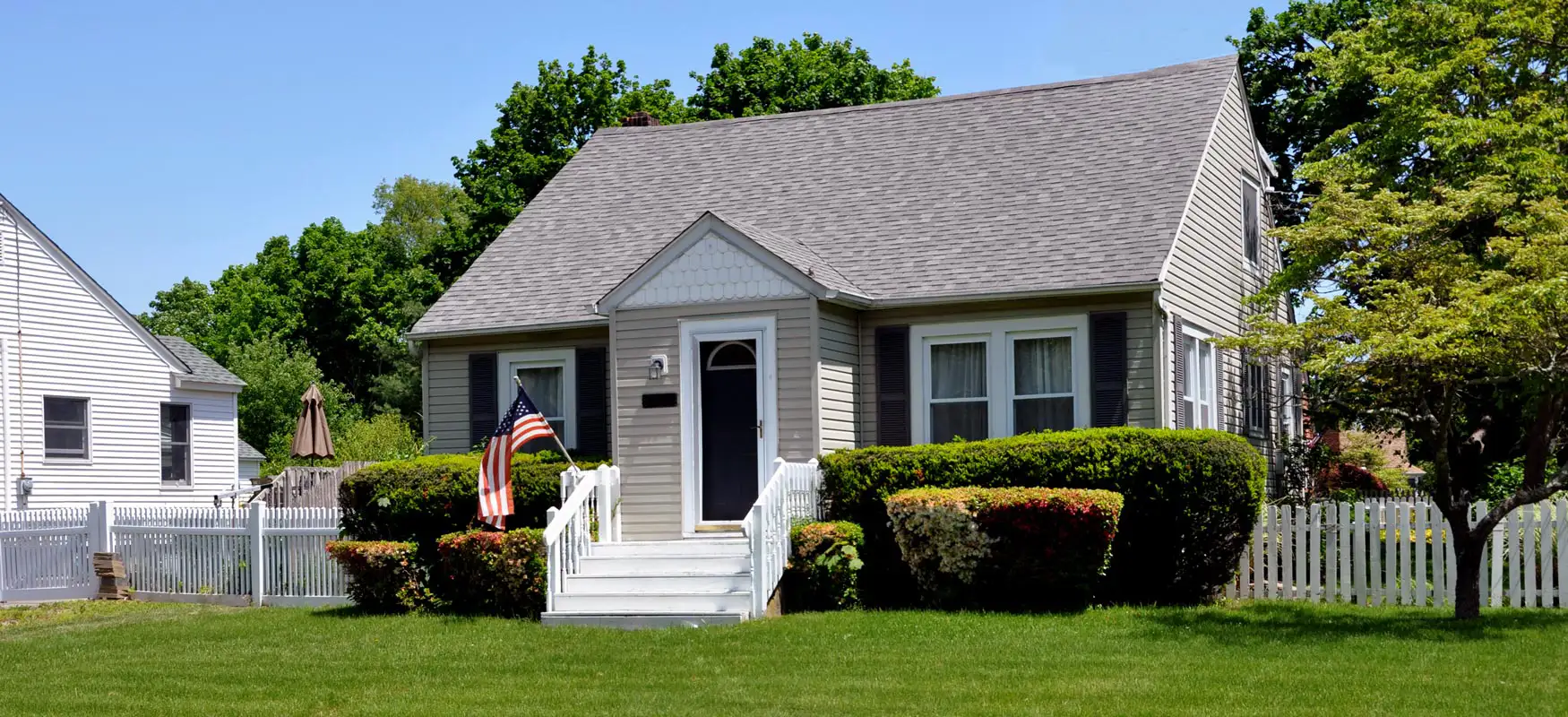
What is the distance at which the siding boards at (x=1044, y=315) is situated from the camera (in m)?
16.2

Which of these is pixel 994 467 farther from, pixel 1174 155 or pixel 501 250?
pixel 501 250

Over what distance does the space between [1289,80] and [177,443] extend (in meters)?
21.6

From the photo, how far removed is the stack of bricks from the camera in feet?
63.8

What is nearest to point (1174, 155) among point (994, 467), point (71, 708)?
point (994, 467)

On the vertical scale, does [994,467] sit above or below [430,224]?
below

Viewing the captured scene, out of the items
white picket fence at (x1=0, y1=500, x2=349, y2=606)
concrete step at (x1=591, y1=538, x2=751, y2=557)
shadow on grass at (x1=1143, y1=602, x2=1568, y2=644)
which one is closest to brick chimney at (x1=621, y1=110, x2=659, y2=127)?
white picket fence at (x1=0, y1=500, x2=349, y2=606)

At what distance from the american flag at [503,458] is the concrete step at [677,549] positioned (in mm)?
1053

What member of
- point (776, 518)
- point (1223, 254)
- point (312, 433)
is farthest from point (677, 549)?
point (312, 433)

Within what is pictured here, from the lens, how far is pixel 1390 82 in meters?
19.7

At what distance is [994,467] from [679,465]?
3485mm

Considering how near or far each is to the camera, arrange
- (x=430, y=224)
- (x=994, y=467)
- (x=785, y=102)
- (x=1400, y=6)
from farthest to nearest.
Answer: (x=430, y=224) → (x=785, y=102) → (x=1400, y=6) → (x=994, y=467)

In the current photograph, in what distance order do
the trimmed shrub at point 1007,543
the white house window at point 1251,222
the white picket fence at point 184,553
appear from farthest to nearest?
1. the white house window at point 1251,222
2. the white picket fence at point 184,553
3. the trimmed shrub at point 1007,543

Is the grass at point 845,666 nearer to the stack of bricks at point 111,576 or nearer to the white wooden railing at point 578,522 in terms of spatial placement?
the white wooden railing at point 578,522

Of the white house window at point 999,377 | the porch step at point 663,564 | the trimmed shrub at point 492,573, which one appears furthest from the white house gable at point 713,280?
the trimmed shrub at point 492,573
